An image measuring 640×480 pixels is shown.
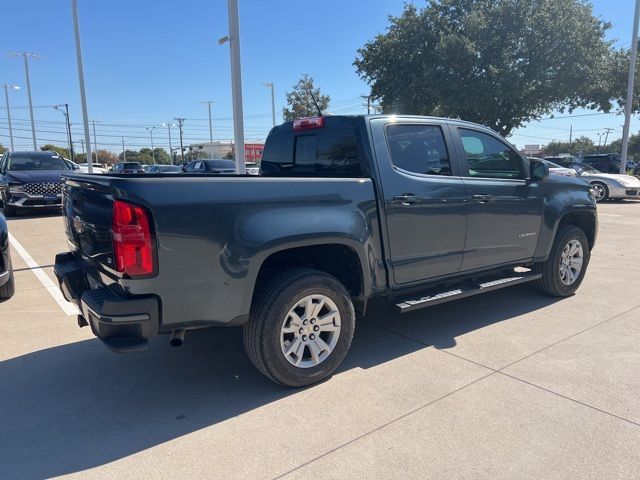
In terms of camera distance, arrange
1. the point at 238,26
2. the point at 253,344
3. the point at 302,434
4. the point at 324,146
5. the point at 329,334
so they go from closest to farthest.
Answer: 1. the point at 302,434
2. the point at 253,344
3. the point at 329,334
4. the point at 324,146
5. the point at 238,26

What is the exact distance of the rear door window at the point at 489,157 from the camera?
459 centimetres

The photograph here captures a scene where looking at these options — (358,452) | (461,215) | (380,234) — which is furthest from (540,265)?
(358,452)

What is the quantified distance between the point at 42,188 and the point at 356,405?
487 inches

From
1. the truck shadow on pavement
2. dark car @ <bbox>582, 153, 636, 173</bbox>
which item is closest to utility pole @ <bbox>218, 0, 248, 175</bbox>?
the truck shadow on pavement

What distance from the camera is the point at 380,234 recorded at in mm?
3754

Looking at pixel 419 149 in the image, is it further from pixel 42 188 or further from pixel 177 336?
pixel 42 188

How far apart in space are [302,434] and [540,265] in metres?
3.80

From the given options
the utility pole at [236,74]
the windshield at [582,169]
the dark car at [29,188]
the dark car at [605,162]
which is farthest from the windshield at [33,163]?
the dark car at [605,162]

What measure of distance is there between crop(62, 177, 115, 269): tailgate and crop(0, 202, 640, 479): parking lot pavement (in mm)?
1023

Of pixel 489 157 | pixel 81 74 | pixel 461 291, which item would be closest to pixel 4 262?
pixel 461 291

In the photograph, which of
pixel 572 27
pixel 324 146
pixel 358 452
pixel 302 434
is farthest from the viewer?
pixel 572 27

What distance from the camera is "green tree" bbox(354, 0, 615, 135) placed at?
811 inches

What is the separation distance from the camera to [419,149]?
13.8ft

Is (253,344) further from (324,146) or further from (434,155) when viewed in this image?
(434,155)
